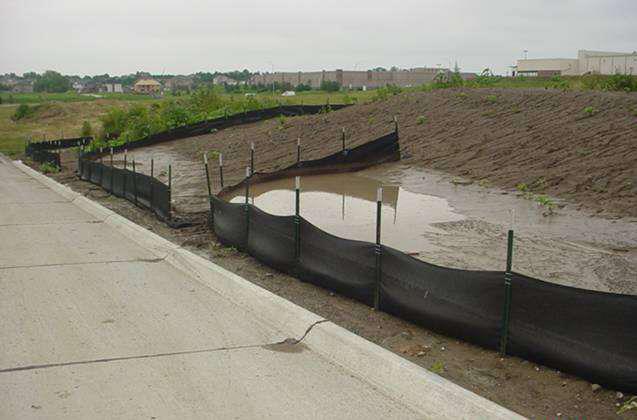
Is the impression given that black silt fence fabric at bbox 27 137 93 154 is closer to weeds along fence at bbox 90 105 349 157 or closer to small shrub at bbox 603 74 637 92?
weeds along fence at bbox 90 105 349 157

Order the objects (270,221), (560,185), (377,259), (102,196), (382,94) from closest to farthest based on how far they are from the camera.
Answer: (377,259) → (270,221) → (560,185) → (102,196) → (382,94)

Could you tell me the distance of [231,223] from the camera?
1180 centimetres

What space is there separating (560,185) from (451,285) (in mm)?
11470

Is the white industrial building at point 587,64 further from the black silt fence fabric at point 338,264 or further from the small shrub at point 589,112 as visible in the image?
the black silt fence fabric at point 338,264

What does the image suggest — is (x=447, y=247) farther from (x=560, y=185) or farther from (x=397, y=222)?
(x=560, y=185)

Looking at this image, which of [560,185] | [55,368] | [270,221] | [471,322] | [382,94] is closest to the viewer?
[55,368]

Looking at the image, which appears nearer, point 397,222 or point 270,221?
point 270,221

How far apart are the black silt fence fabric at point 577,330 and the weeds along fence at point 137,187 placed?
9723 mm

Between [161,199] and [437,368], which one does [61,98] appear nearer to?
[161,199]

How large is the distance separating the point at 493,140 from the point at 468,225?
927cm

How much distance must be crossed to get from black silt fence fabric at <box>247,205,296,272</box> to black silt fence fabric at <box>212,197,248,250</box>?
0.30 metres

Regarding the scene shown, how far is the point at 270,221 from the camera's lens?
10.3 metres

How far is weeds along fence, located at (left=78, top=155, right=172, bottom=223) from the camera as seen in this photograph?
15391 mm

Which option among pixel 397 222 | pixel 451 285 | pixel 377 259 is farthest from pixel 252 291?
pixel 397 222
